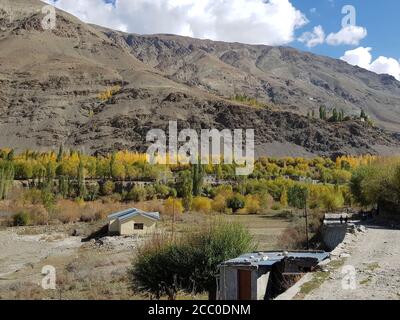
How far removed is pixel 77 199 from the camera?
84.0 metres

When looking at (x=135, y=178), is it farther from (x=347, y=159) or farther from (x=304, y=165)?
(x=347, y=159)

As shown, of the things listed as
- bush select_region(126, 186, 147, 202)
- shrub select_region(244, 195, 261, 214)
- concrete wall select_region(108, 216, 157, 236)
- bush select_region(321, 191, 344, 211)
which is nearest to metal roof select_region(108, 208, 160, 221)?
concrete wall select_region(108, 216, 157, 236)

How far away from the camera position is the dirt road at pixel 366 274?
1219 centimetres

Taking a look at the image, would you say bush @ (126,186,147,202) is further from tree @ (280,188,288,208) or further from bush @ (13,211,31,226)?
bush @ (13,211,31,226)

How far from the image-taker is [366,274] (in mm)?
14961

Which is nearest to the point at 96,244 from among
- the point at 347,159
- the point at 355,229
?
the point at 355,229

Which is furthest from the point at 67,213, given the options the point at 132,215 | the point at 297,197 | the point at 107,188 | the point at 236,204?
the point at 297,197

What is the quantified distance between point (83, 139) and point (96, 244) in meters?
110

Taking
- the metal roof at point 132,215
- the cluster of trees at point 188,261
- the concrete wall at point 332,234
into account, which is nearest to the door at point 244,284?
the cluster of trees at point 188,261

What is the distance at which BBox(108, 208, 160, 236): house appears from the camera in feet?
179

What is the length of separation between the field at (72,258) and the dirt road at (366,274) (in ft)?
18.5

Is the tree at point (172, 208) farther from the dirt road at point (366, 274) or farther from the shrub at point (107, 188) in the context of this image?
the dirt road at point (366, 274)

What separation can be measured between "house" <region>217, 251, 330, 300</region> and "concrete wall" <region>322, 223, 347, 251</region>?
31.2 feet

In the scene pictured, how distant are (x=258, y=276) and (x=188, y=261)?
329cm
